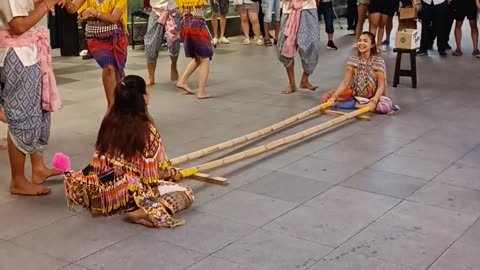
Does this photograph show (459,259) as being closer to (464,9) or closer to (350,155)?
(350,155)

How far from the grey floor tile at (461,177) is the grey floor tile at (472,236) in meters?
0.75

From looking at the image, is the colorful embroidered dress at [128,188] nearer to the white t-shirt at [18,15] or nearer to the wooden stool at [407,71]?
the white t-shirt at [18,15]

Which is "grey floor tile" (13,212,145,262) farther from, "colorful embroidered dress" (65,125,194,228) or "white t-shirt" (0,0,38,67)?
"white t-shirt" (0,0,38,67)

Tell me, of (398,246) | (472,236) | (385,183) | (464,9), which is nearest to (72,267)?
(398,246)

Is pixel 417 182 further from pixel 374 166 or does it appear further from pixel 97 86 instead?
pixel 97 86

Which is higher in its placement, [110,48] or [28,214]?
[110,48]

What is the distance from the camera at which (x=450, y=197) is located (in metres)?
4.32

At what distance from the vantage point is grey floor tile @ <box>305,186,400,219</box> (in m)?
4.05

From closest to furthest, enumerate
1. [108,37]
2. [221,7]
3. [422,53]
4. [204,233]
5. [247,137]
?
[204,233] < [247,137] < [108,37] < [422,53] < [221,7]

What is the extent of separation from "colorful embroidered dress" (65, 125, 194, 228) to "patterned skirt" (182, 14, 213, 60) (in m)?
3.54

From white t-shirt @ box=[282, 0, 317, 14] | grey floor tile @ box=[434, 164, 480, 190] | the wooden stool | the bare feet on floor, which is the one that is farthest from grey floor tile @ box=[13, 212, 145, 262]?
the wooden stool

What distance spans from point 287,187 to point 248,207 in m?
0.46

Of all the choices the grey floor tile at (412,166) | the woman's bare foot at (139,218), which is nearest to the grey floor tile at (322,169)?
the grey floor tile at (412,166)

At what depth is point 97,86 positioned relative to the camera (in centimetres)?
798
